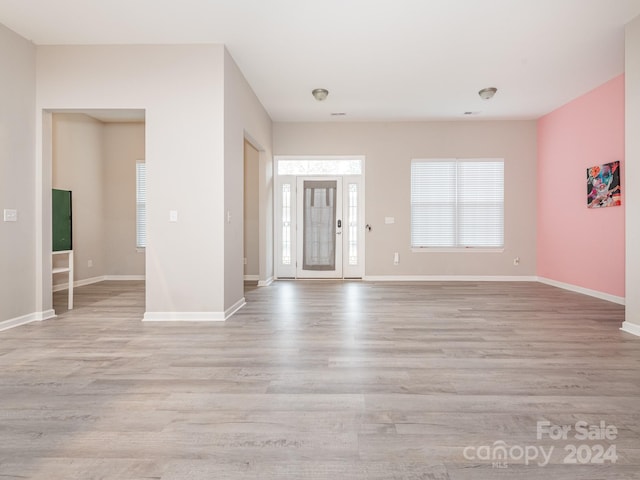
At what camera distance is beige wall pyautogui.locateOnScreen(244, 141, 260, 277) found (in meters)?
7.17

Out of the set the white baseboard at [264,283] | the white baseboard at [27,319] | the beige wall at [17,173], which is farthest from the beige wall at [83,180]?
the white baseboard at [264,283]

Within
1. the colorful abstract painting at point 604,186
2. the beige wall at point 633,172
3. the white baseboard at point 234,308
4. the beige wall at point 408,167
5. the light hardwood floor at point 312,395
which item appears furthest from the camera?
the beige wall at point 408,167

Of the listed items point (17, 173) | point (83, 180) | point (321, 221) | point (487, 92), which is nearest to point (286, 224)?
point (321, 221)

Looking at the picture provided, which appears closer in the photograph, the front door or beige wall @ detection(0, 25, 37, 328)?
beige wall @ detection(0, 25, 37, 328)

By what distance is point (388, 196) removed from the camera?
23.2 feet

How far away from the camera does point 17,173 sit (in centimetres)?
380

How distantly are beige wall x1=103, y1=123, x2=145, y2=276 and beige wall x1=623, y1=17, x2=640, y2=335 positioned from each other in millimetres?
7131

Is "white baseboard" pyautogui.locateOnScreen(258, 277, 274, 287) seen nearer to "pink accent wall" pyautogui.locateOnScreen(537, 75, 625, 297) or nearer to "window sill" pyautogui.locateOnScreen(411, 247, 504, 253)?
"window sill" pyautogui.locateOnScreen(411, 247, 504, 253)

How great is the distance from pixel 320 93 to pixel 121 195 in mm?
4288

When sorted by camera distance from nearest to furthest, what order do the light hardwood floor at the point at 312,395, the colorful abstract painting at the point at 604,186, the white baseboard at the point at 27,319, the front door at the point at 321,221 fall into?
1. the light hardwood floor at the point at 312,395
2. the white baseboard at the point at 27,319
3. the colorful abstract painting at the point at 604,186
4. the front door at the point at 321,221

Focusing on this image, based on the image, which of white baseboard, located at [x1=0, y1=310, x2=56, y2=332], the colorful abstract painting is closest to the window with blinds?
the colorful abstract painting

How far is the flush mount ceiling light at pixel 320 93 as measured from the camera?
17.6ft

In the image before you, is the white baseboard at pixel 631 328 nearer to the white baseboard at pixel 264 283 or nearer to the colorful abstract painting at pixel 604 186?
the colorful abstract painting at pixel 604 186

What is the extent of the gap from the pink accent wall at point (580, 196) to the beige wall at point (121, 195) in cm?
729
